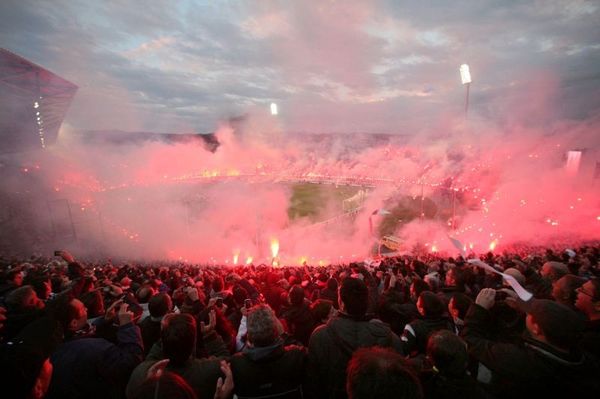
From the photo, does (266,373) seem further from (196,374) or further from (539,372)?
(539,372)

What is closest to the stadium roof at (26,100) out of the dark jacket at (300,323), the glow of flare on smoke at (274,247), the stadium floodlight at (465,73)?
the dark jacket at (300,323)

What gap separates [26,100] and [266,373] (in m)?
29.7

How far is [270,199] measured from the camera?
1922 inches

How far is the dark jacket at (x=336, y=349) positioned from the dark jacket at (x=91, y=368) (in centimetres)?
163

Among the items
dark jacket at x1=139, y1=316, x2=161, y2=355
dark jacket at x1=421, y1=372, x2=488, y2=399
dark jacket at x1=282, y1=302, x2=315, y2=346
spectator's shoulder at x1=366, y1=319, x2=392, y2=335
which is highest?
spectator's shoulder at x1=366, y1=319, x2=392, y2=335

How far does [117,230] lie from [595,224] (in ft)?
140

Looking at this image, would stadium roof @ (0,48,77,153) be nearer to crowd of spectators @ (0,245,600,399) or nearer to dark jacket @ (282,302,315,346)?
crowd of spectators @ (0,245,600,399)

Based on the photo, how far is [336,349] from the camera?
8.31 feet

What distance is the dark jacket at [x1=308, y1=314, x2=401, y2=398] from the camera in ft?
8.20

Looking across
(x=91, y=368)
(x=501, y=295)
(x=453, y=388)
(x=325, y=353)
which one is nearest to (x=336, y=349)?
(x=325, y=353)

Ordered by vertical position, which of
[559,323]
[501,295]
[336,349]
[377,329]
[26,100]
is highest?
[26,100]

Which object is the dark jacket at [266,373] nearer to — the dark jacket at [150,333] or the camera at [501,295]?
the dark jacket at [150,333]

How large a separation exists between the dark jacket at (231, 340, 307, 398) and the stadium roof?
23.8 metres

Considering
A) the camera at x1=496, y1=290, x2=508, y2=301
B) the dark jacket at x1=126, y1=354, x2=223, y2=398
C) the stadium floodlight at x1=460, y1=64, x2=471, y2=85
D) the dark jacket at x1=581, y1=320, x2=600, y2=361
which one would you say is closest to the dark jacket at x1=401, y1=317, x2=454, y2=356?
the camera at x1=496, y1=290, x2=508, y2=301
